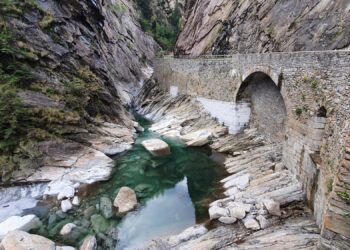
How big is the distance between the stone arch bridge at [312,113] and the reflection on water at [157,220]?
524cm

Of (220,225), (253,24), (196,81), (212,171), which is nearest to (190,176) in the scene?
(212,171)

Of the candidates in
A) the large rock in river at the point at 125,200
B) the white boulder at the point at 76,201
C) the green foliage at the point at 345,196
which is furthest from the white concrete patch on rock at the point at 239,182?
the white boulder at the point at 76,201

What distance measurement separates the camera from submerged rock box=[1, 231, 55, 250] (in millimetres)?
9398

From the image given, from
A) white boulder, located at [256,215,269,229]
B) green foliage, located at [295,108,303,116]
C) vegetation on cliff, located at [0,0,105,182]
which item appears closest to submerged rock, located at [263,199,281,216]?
white boulder, located at [256,215,269,229]

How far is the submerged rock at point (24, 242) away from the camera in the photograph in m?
Answer: 9.40

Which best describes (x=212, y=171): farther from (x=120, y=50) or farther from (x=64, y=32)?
(x=120, y=50)

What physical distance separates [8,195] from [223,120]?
1526 cm

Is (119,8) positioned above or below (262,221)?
above

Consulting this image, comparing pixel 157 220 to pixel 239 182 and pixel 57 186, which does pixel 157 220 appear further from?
pixel 57 186

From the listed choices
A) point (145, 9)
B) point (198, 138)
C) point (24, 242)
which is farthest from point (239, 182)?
point (145, 9)

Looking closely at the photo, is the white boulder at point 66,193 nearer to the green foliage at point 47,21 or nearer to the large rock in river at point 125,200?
the large rock in river at point 125,200

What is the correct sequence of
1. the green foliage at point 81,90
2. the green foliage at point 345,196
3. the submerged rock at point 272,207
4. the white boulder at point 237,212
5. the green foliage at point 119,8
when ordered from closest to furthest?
the green foliage at point 345,196
the submerged rock at point 272,207
the white boulder at point 237,212
the green foliage at point 81,90
the green foliage at point 119,8

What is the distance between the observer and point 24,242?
9.55 m

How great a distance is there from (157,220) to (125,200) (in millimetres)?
1986
